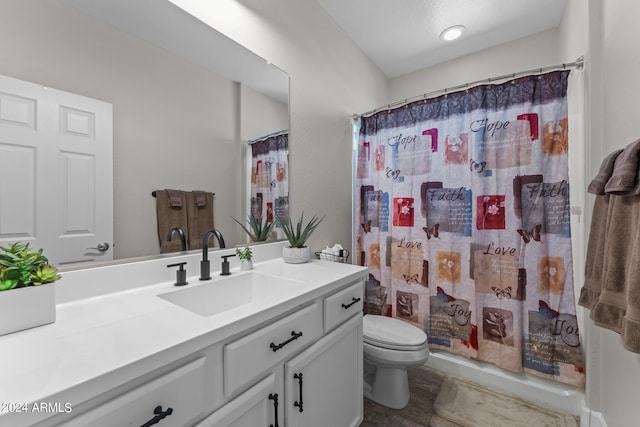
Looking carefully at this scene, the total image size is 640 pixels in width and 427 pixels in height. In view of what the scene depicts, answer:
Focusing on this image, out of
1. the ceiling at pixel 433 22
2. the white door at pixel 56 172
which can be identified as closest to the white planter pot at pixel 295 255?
the white door at pixel 56 172

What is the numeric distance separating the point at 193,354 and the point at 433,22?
2550mm

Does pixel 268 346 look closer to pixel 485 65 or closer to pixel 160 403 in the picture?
pixel 160 403

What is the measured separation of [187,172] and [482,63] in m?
2.63

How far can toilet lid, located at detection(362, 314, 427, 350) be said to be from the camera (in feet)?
4.93

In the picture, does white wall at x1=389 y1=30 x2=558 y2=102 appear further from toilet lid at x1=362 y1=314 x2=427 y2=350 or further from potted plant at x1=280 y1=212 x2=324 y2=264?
toilet lid at x1=362 y1=314 x2=427 y2=350

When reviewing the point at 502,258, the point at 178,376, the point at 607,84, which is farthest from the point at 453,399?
the point at 607,84

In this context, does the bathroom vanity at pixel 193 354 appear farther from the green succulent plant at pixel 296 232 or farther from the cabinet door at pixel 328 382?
the green succulent plant at pixel 296 232

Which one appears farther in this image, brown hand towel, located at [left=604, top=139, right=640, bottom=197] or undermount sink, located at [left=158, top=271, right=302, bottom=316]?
undermount sink, located at [left=158, top=271, right=302, bottom=316]

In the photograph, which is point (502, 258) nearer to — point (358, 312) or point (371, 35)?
point (358, 312)

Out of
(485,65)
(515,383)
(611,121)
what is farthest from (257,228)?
(485,65)

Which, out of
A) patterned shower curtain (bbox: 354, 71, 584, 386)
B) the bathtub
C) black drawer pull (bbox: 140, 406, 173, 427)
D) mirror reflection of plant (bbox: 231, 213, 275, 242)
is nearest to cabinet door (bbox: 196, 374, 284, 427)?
black drawer pull (bbox: 140, 406, 173, 427)

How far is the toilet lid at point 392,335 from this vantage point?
59.2 inches

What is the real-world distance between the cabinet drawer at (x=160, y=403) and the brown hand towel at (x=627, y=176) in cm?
124

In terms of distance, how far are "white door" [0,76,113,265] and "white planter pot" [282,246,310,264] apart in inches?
30.5
